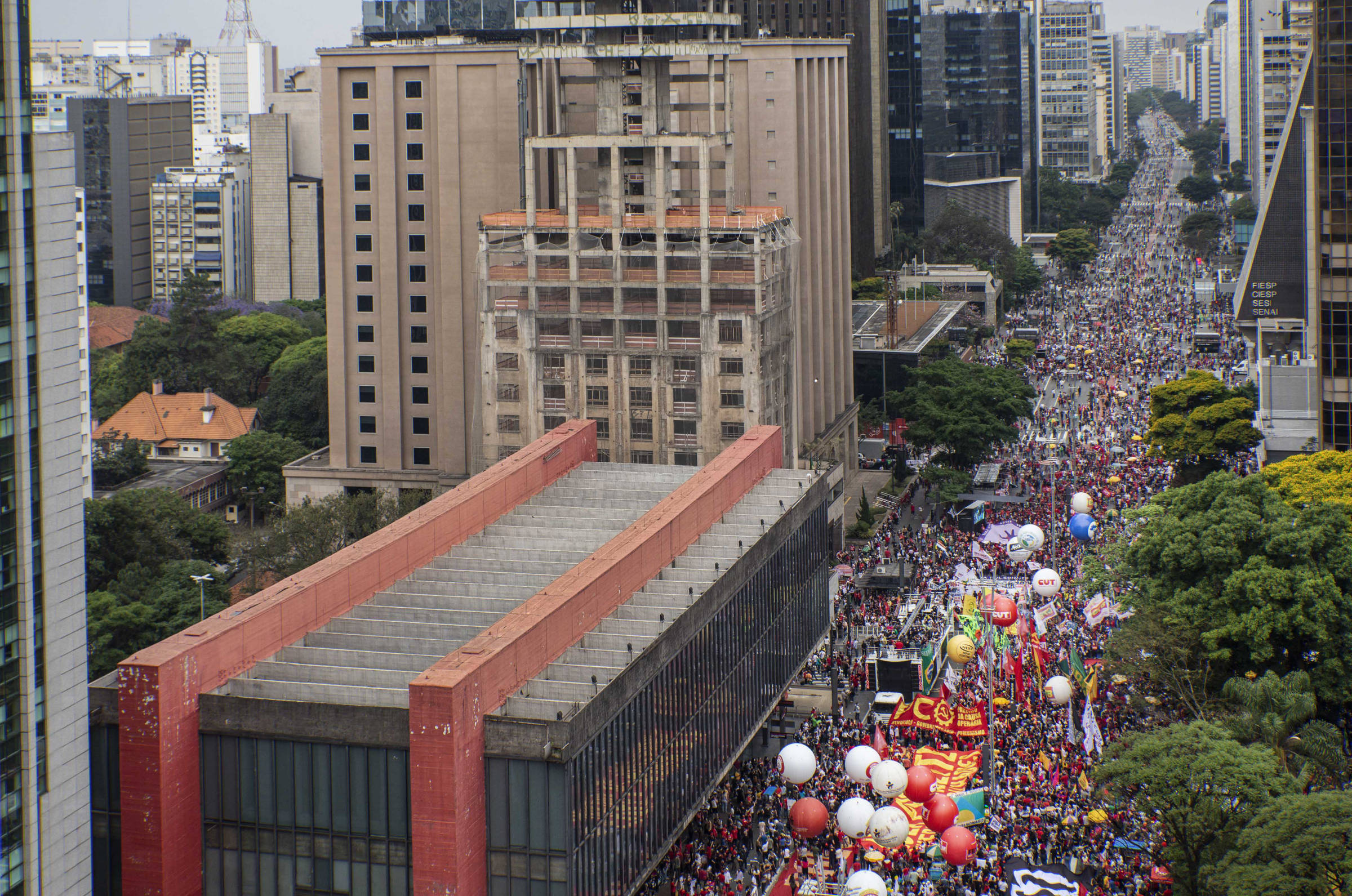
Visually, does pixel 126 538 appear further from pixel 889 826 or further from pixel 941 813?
pixel 941 813

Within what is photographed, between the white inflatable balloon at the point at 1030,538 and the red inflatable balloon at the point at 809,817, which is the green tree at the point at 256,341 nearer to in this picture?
the white inflatable balloon at the point at 1030,538

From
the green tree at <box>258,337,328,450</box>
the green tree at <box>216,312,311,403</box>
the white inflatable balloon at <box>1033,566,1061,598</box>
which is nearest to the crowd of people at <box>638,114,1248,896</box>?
the white inflatable balloon at <box>1033,566,1061,598</box>

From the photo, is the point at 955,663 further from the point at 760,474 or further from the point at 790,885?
the point at 790,885

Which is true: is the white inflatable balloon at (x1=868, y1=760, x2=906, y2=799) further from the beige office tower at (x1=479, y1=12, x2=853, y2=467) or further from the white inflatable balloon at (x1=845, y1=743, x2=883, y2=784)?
the beige office tower at (x1=479, y1=12, x2=853, y2=467)

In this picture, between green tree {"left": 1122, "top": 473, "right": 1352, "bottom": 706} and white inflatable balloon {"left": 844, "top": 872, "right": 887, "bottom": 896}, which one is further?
green tree {"left": 1122, "top": 473, "right": 1352, "bottom": 706}

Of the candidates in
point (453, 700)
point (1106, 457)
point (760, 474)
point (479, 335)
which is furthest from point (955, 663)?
point (1106, 457)

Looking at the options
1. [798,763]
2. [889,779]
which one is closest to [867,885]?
[889,779]
